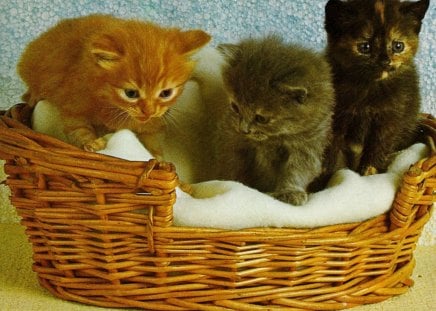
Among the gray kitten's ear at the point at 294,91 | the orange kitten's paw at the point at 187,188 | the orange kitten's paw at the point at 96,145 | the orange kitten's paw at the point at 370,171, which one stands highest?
the gray kitten's ear at the point at 294,91

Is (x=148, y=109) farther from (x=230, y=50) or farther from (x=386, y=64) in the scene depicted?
(x=386, y=64)

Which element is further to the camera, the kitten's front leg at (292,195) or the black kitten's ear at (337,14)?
the black kitten's ear at (337,14)

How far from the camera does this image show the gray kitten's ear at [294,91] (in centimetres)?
114

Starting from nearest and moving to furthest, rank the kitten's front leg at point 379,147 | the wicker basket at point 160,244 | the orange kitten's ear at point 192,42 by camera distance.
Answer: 1. the wicker basket at point 160,244
2. the orange kitten's ear at point 192,42
3. the kitten's front leg at point 379,147

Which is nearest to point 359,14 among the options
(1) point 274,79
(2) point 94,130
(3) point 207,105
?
(1) point 274,79

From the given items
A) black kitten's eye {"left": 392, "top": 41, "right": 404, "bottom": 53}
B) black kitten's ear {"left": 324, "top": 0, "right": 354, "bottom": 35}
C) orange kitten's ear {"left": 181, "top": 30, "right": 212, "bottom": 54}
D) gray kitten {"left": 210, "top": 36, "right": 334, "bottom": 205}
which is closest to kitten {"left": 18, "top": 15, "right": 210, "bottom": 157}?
orange kitten's ear {"left": 181, "top": 30, "right": 212, "bottom": 54}

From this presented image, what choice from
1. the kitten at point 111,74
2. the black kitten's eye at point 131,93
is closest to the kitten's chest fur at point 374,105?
the kitten at point 111,74

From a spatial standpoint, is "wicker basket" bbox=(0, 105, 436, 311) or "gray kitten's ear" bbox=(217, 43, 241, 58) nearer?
"wicker basket" bbox=(0, 105, 436, 311)

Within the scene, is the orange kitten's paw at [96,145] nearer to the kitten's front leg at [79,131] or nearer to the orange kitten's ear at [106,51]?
the kitten's front leg at [79,131]

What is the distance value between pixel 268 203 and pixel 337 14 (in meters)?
0.50

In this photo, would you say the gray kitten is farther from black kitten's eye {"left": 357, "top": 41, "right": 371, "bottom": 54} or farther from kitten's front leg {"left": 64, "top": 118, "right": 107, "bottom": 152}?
kitten's front leg {"left": 64, "top": 118, "right": 107, "bottom": 152}

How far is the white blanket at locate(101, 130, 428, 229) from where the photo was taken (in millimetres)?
1042

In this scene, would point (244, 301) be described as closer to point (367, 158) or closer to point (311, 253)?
point (311, 253)

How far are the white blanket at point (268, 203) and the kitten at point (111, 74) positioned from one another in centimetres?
10
